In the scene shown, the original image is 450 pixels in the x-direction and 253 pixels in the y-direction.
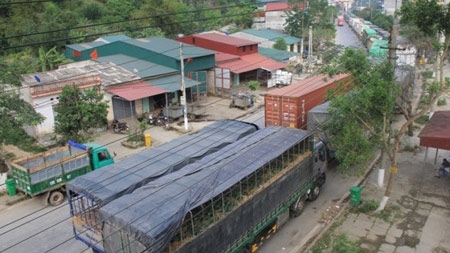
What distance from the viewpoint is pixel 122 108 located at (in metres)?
31.4

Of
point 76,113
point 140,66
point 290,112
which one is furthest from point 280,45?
point 76,113

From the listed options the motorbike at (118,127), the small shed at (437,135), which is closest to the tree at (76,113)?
the motorbike at (118,127)

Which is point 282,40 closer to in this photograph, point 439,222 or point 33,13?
point 33,13

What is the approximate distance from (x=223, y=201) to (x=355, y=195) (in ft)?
26.2

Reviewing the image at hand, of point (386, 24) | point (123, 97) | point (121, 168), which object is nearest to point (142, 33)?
point (123, 97)

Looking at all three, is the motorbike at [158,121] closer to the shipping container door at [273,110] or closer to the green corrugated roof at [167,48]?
the green corrugated roof at [167,48]

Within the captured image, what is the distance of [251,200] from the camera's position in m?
13.0

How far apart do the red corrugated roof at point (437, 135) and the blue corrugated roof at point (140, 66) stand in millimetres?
21446

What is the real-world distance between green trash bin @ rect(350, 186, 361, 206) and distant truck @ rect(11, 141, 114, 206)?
39.2 feet

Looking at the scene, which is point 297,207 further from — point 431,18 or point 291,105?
point 431,18

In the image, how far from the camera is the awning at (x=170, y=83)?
32188 millimetres

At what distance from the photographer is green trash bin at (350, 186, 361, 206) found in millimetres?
17453

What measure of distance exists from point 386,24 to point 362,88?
99.8 metres

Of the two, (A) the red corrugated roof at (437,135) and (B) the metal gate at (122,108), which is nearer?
(A) the red corrugated roof at (437,135)
